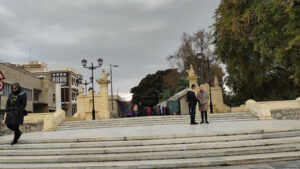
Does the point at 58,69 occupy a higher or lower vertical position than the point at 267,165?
higher

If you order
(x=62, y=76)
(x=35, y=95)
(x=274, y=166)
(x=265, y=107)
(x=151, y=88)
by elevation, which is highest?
(x=62, y=76)

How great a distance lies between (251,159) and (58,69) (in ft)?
177

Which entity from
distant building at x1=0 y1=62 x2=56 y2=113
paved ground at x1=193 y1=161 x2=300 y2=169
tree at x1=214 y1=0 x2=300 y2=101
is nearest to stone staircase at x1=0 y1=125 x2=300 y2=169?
paved ground at x1=193 y1=161 x2=300 y2=169

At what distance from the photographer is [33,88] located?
121 ft

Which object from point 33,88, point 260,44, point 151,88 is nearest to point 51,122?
point 260,44

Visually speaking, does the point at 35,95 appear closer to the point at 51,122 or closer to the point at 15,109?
the point at 51,122

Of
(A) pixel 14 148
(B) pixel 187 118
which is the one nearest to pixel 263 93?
(B) pixel 187 118

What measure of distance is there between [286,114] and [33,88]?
118 feet

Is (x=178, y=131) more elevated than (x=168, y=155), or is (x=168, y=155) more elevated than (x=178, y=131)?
(x=178, y=131)

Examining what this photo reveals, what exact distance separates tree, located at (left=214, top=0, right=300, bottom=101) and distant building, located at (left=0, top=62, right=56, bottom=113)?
26.6 meters

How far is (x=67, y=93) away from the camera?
52125 millimetres

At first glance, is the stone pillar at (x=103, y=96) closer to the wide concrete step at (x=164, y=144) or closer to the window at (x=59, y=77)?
the wide concrete step at (x=164, y=144)

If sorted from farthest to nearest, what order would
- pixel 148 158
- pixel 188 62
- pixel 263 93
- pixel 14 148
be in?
pixel 188 62
pixel 263 93
pixel 14 148
pixel 148 158

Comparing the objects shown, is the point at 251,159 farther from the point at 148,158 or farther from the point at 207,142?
the point at 148,158
